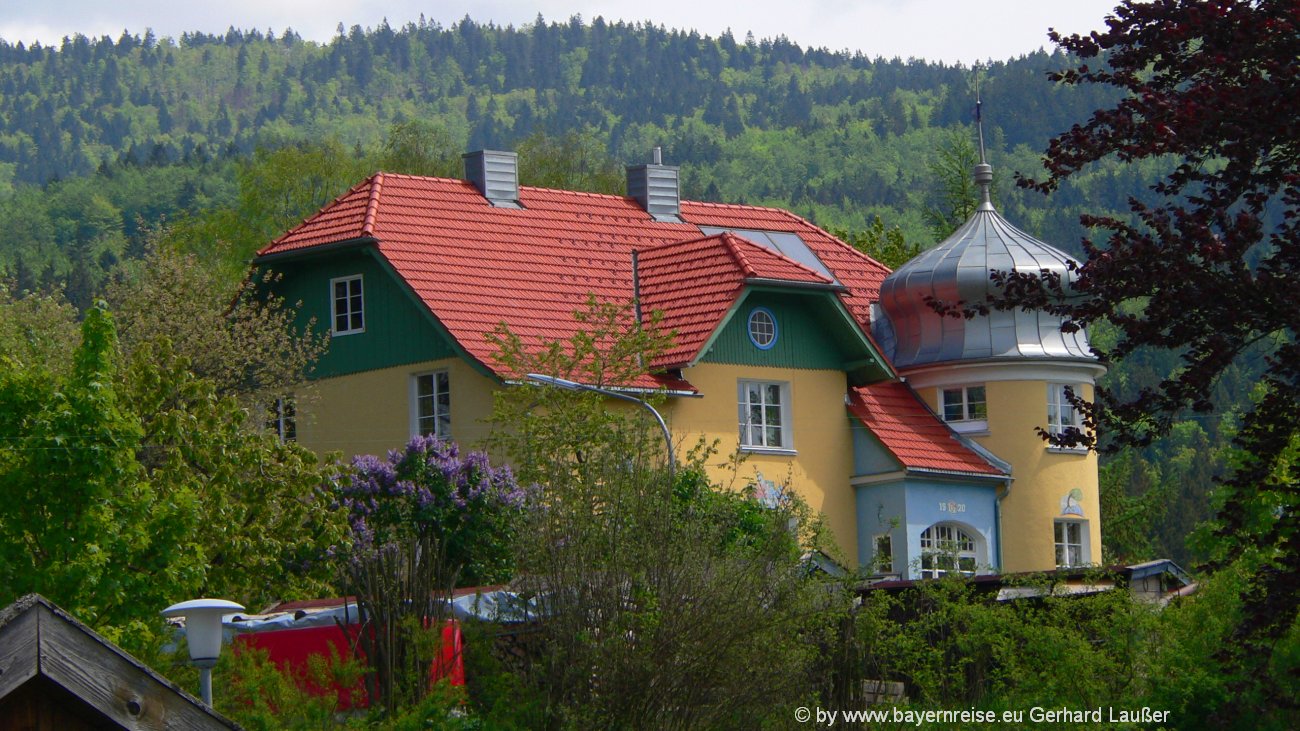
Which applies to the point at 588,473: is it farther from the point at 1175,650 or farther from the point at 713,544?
the point at 1175,650

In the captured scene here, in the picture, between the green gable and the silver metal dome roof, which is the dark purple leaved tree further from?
the silver metal dome roof

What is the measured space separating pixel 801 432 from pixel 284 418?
918 cm

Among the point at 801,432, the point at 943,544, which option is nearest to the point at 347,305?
the point at 801,432

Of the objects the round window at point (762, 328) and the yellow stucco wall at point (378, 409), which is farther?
the round window at point (762, 328)

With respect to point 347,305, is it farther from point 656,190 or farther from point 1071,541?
point 1071,541

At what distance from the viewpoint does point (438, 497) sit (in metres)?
32.5

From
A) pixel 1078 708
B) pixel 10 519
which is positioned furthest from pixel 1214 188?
pixel 10 519

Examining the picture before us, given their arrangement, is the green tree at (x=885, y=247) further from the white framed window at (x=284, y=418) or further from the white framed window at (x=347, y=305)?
the white framed window at (x=284, y=418)

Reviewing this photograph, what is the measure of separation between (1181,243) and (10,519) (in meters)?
10.9

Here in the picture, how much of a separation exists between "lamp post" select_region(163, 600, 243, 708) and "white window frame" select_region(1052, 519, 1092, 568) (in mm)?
28276

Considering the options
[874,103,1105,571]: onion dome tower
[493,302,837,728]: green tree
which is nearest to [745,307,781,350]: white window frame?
[874,103,1105,571]: onion dome tower

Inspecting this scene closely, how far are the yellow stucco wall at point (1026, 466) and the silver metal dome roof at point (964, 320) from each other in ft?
2.56

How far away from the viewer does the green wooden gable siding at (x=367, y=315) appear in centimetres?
3816

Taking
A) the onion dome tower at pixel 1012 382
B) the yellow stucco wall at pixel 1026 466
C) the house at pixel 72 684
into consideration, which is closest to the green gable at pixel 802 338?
the onion dome tower at pixel 1012 382
